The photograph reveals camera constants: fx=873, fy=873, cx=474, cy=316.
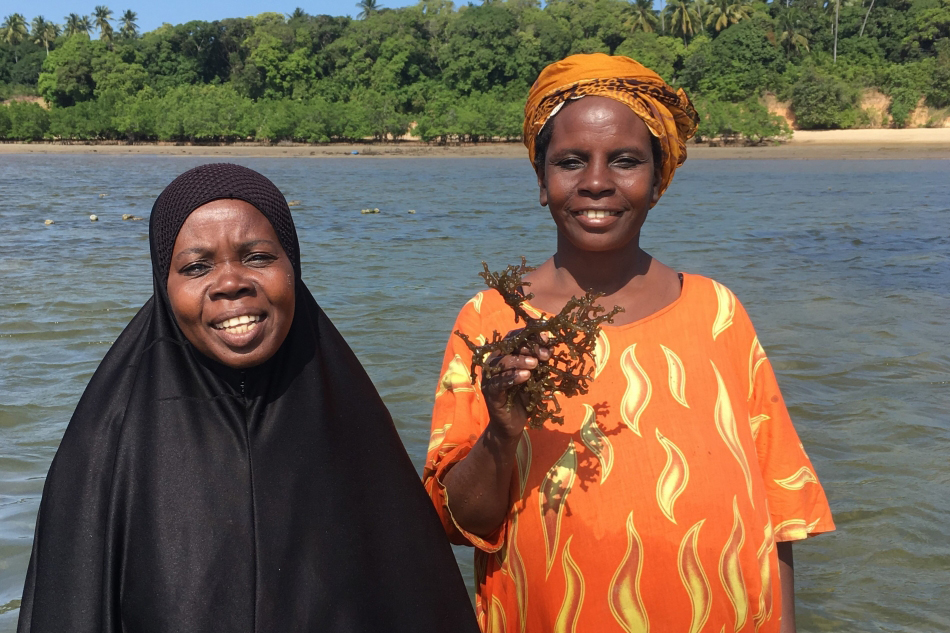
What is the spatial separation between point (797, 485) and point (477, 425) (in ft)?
2.31

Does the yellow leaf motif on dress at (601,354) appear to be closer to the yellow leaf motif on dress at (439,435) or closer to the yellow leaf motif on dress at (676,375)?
the yellow leaf motif on dress at (676,375)

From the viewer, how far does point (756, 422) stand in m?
1.90

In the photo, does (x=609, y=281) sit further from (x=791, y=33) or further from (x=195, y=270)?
(x=791, y=33)

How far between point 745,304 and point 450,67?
60.4 m

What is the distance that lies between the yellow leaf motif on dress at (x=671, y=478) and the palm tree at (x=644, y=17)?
2864 inches

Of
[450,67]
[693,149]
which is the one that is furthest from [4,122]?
[693,149]

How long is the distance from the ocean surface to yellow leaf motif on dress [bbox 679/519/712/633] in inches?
88.9

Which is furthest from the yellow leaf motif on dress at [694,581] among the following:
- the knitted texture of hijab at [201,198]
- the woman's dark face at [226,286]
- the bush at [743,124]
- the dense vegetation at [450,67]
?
the bush at [743,124]

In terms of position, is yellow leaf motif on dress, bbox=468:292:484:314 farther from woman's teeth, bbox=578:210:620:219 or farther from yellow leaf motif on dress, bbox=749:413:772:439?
yellow leaf motif on dress, bbox=749:413:772:439

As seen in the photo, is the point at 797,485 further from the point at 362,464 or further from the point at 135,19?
the point at 135,19

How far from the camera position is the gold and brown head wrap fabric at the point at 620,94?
72.8 inches

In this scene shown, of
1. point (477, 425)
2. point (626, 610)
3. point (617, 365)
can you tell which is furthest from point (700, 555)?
point (477, 425)

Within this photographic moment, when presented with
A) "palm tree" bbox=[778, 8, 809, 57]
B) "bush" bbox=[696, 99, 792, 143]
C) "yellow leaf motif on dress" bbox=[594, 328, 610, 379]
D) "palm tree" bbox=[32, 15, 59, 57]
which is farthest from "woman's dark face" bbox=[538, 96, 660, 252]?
"palm tree" bbox=[32, 15, 59, 57]

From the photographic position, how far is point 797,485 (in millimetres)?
1885
